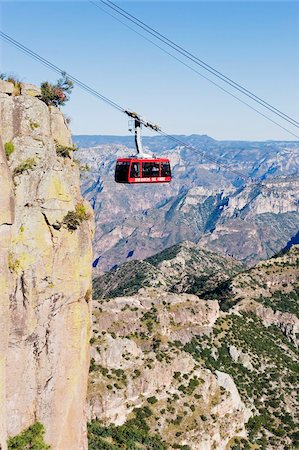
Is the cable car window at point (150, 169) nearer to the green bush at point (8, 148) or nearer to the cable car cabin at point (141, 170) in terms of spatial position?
the cable car cabin at point (141, 170)

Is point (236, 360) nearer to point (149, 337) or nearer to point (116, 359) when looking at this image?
point (149, 337)

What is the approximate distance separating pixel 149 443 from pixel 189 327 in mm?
47692

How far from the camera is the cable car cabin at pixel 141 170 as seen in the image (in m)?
61.0

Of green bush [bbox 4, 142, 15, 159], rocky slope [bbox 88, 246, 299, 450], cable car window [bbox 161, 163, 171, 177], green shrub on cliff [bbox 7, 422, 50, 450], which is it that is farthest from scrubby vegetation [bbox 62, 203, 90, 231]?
rocky slope [bbox 88, 246, 299, 450]

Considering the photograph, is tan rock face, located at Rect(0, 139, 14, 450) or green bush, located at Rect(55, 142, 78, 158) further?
green bush, located at Rect(55, 142, 78, 158)

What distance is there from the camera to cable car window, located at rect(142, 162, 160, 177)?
62531mm

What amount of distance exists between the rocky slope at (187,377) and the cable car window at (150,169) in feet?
126

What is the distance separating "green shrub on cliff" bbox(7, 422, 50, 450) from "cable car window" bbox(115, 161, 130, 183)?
3276 centimetres

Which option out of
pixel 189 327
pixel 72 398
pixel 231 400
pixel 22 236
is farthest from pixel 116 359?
pixel 22 236

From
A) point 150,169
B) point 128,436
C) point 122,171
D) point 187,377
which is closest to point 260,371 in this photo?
point 187,377

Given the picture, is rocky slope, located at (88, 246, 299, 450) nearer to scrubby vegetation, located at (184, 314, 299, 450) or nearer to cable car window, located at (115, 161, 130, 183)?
scrubby vegetation, located at (184, 314, 299, 450)

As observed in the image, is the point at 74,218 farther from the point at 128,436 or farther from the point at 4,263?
the point at 128,436

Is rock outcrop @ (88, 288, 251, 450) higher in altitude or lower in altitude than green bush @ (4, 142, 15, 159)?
lower

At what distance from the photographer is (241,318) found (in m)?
154
